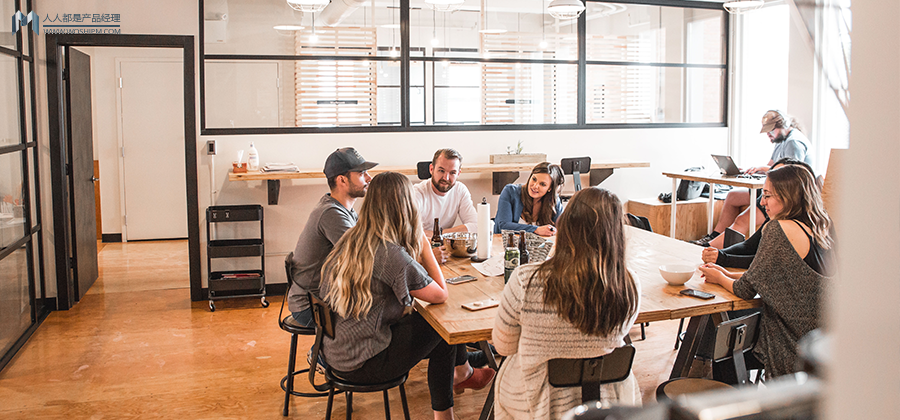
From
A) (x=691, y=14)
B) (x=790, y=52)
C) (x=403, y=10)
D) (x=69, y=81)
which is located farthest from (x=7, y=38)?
(x=790, y=52)

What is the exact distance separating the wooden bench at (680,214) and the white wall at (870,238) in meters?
6.15

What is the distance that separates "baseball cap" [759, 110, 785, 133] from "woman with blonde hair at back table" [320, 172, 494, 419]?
4142 millimetres

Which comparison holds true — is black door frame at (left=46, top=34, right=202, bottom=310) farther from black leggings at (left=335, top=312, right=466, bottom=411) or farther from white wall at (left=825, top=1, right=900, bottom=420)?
white wall at (left=825, top=1, right=900, bottom=420)

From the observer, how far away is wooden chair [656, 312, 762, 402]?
7.04 ft

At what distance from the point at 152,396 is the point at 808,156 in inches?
202

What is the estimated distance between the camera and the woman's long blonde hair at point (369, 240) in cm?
235

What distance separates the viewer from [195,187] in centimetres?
511

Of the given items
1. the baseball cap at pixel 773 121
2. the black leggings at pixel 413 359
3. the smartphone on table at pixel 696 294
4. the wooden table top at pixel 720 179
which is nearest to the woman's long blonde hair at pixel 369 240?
the black leggings at pixel 413 359

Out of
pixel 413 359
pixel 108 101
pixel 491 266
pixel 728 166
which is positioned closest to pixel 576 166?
pixel 728 166

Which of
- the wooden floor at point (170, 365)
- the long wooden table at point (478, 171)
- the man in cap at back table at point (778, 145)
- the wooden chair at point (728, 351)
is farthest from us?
the man in cap at back table at point (778, 145)

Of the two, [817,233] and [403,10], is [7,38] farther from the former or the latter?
[817,233]

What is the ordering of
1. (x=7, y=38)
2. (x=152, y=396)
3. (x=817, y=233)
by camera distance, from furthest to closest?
1. (x=7, y=38)
2. (x=152, y=396)
3. (x=817, y=233)

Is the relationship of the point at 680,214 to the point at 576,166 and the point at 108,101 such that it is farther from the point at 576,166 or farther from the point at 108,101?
the point at 108,101

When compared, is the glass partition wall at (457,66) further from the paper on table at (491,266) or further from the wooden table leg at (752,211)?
the paper on table at (491,266)
